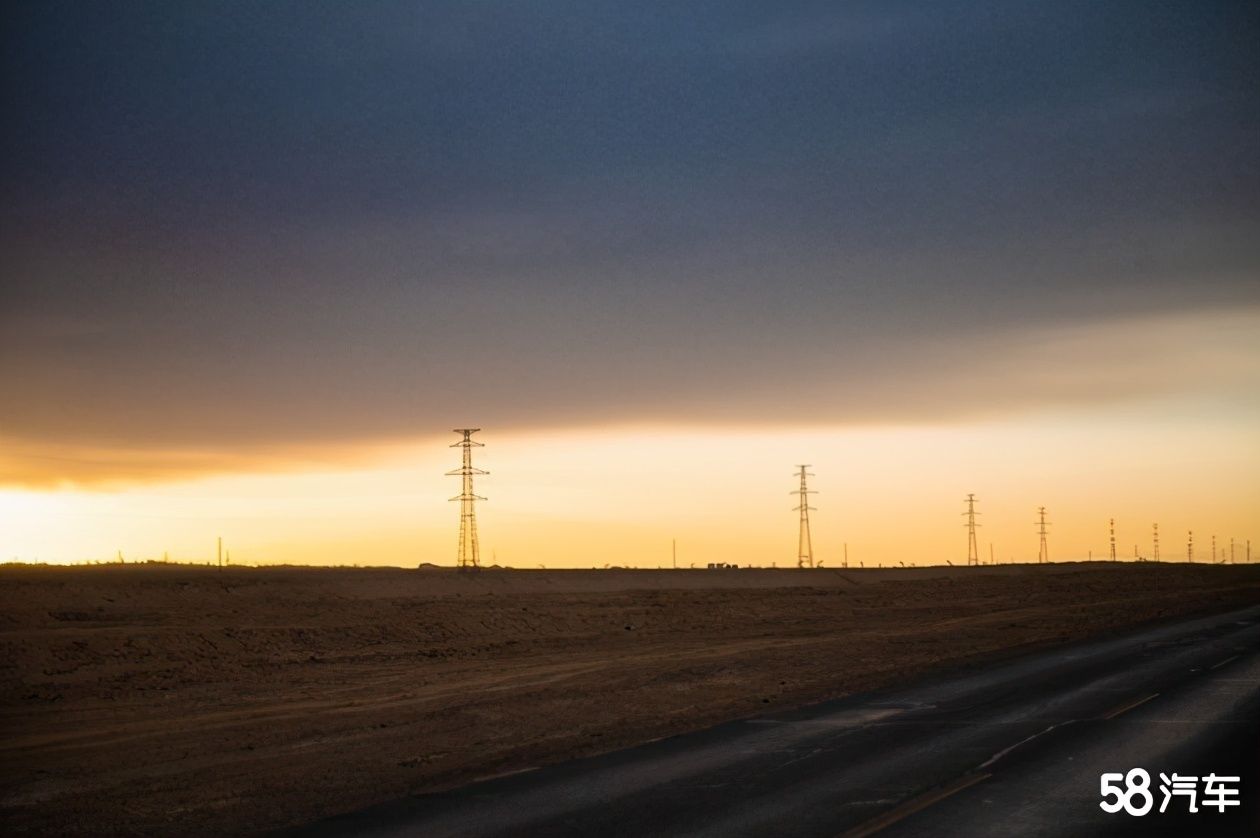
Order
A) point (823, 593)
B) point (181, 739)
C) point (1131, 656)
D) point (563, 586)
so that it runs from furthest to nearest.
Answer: point (823, 593), point (563, 586), point (1131, 656), point (181, 739)

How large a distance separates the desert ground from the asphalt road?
59.4 inches

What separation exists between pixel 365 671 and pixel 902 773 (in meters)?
20.4

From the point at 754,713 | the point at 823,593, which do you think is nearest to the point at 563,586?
the point at 823,593

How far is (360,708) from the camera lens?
2367 centimetres

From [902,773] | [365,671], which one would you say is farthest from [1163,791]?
[365,671]

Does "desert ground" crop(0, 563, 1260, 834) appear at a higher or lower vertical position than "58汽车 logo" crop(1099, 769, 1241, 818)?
lower

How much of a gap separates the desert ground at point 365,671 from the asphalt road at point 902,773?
4.95 feet

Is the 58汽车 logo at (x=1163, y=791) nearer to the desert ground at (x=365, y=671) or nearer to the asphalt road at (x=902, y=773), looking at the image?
the asphalt road at (x=902, y=773)

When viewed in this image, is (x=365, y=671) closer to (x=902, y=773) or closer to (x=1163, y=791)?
(x=902, y=773)

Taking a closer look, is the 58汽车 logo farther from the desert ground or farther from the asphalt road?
the desert ground

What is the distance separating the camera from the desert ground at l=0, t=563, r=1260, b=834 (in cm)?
1612

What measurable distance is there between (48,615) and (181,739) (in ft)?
52.4

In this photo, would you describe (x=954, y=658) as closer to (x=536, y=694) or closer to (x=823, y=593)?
(x=536, y=694)

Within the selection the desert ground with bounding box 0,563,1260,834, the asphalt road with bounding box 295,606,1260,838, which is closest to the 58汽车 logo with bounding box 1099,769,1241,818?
the asphalt road with bounding box 295,606,1260,838
